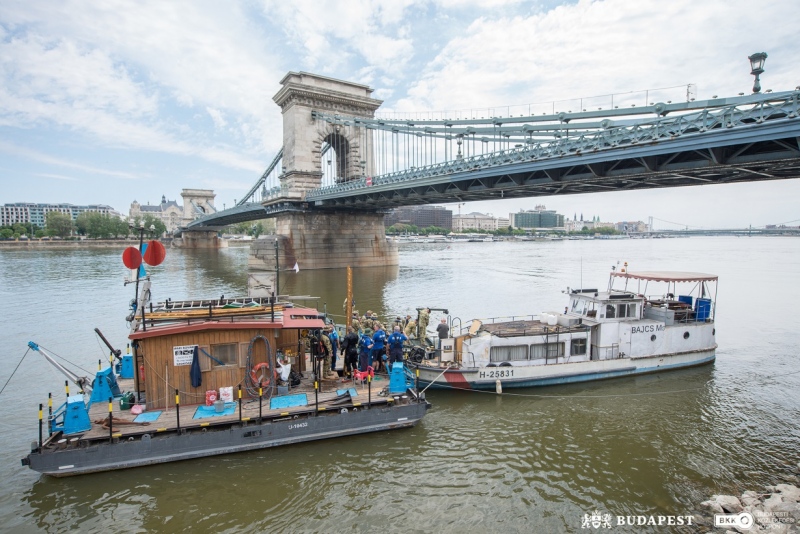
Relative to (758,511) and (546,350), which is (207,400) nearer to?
(546,350)

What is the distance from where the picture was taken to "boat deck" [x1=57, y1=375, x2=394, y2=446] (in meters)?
9.45

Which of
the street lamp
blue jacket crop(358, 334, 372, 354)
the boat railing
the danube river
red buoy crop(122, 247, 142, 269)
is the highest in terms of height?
the street lamp

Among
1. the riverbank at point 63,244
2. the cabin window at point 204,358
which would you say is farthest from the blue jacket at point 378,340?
the riverbank at point 63,244

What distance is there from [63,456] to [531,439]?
34.2ft

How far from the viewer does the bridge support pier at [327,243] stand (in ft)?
177

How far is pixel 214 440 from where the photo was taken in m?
9.84

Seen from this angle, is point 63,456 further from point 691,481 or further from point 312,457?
point 691,481

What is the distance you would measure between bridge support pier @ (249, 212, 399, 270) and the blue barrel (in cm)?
4273

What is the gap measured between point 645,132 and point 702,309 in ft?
31.2

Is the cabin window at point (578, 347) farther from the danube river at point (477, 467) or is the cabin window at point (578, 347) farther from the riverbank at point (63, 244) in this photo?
the riverbank at point (63, 244)

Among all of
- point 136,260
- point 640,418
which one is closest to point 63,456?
point 136,260

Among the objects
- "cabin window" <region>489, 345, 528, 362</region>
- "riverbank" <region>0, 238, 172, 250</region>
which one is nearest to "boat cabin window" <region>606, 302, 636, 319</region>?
"cabin window" <region>489, 345, 528, 362</region>

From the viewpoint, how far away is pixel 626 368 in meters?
15.9

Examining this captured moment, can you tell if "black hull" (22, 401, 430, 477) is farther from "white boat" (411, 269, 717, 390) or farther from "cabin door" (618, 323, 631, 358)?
"cabin door" (618, 323, 631, 358)
